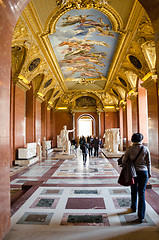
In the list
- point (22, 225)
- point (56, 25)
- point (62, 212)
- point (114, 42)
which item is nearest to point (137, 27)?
point (114, 42)

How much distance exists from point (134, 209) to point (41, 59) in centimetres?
1121

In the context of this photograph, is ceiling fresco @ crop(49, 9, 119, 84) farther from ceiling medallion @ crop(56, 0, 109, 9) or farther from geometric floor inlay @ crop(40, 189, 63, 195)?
geometric floor inlay @ crop(40, 189, 63, 195)

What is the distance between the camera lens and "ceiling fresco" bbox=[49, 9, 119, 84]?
881 cm

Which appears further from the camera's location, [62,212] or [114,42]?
[114,42]

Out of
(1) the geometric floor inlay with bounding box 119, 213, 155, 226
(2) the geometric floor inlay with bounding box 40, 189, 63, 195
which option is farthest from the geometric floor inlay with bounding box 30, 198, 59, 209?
(1) the geometric floor inlay with bounding box 119, 213, 155, 226

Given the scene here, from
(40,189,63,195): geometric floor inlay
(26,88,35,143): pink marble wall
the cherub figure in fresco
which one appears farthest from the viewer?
(26,88,35,143): pink marble wall

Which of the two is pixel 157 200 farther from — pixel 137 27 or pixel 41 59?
pixel 41 59

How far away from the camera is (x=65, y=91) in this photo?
23.0 m

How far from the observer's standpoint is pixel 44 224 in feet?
10.8

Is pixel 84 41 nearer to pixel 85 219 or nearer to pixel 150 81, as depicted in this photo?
pixel 150 81

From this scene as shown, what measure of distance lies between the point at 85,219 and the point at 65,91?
67.1ft

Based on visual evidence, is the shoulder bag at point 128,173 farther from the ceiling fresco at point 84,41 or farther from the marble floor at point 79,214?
the ceiling fresco at point 84,41

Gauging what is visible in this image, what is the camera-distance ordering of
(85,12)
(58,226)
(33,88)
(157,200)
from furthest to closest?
(33,88), (85,12), (157,200), (58,226)

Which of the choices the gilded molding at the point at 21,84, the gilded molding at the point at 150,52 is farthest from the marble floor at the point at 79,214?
the gilded molding at the point at 21,84
